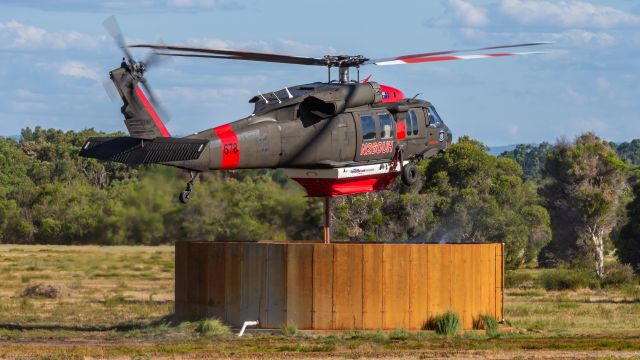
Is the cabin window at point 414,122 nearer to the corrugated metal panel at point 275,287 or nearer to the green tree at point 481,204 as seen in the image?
the corrugated metal panel at point 275,287

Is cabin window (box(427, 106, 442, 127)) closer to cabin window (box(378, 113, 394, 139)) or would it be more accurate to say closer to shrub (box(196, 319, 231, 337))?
cabin window (box(378, 113, 394, 139))

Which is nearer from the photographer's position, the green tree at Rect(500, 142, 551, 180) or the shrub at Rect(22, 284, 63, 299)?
the shrub at Rect(22, 284, 63, 299)

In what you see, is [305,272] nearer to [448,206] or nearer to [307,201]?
[307,201]

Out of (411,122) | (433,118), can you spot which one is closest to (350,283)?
(411,122)

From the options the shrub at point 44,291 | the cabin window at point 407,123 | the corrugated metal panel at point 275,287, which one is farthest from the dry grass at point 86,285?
the cabin window at point 407,123

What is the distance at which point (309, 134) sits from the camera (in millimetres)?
32312

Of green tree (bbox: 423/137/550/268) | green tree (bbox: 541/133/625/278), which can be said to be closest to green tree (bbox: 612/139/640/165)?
green tree (bbox: 541/133/625/278)

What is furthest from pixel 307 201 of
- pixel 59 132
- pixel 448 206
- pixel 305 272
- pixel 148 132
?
pixel 59 132

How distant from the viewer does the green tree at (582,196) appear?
67.6 metres

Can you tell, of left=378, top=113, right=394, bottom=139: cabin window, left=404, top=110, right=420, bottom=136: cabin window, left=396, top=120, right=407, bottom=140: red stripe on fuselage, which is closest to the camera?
left=378, top=113, right=394, bottom=139: cabin window

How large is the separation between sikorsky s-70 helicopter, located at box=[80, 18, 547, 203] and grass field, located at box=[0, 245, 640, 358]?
4228mm

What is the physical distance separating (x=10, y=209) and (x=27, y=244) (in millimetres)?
2462

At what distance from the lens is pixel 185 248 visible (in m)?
34.3

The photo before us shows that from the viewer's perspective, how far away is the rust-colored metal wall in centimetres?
3197
